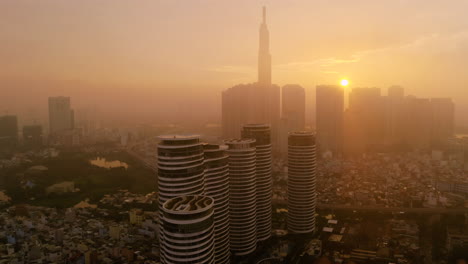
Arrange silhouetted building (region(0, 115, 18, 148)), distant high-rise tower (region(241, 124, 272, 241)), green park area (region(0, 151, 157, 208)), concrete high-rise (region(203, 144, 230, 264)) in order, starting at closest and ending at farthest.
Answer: concrete high-rise (region(203, 144, 230, 264)) → distant high-rise tower (region(241, 124, 272, 241)) → green park area (region(0, 151, 157, 208)) → silhouetted building (region(0, 115, 18, 148))

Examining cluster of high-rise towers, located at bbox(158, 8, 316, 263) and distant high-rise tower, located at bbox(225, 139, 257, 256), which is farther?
distant high-rise tower, located at bbox(225, 139, 257, 256)

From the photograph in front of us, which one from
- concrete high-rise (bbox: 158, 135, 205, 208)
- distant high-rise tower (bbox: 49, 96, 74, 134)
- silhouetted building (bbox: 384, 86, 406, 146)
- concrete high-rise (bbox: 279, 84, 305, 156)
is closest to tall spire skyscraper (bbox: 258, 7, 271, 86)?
concrete high-rise (bbox: 279, 84, 305, 156)

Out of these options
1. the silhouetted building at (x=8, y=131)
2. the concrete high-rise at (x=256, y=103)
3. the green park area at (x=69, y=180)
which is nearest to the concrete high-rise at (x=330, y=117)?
the concrete high-rise at (x=256, y=103)

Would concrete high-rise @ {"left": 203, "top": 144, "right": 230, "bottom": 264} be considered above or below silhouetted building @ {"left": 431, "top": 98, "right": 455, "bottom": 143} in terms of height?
below

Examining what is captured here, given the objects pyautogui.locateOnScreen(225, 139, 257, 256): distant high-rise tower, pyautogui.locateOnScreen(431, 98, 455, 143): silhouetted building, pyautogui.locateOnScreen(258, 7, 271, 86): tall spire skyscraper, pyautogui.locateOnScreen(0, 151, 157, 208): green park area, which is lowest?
pyautogui.locateOnScreen(0, 151, 157, 208): green park area

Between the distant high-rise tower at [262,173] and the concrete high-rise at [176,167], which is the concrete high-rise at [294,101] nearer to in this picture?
the distant high-rise tower at [262,173]

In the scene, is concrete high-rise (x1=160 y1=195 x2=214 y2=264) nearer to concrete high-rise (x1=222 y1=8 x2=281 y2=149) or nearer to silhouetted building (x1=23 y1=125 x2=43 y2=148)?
concrete high-rise (x1=222 y1=8 x2=281 y2=149)

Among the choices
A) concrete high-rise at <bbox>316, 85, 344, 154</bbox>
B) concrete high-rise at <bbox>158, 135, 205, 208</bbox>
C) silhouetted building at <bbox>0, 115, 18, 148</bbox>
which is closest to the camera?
concrete high-rise at <bbox>158, 135, 205, 208</bbox>
